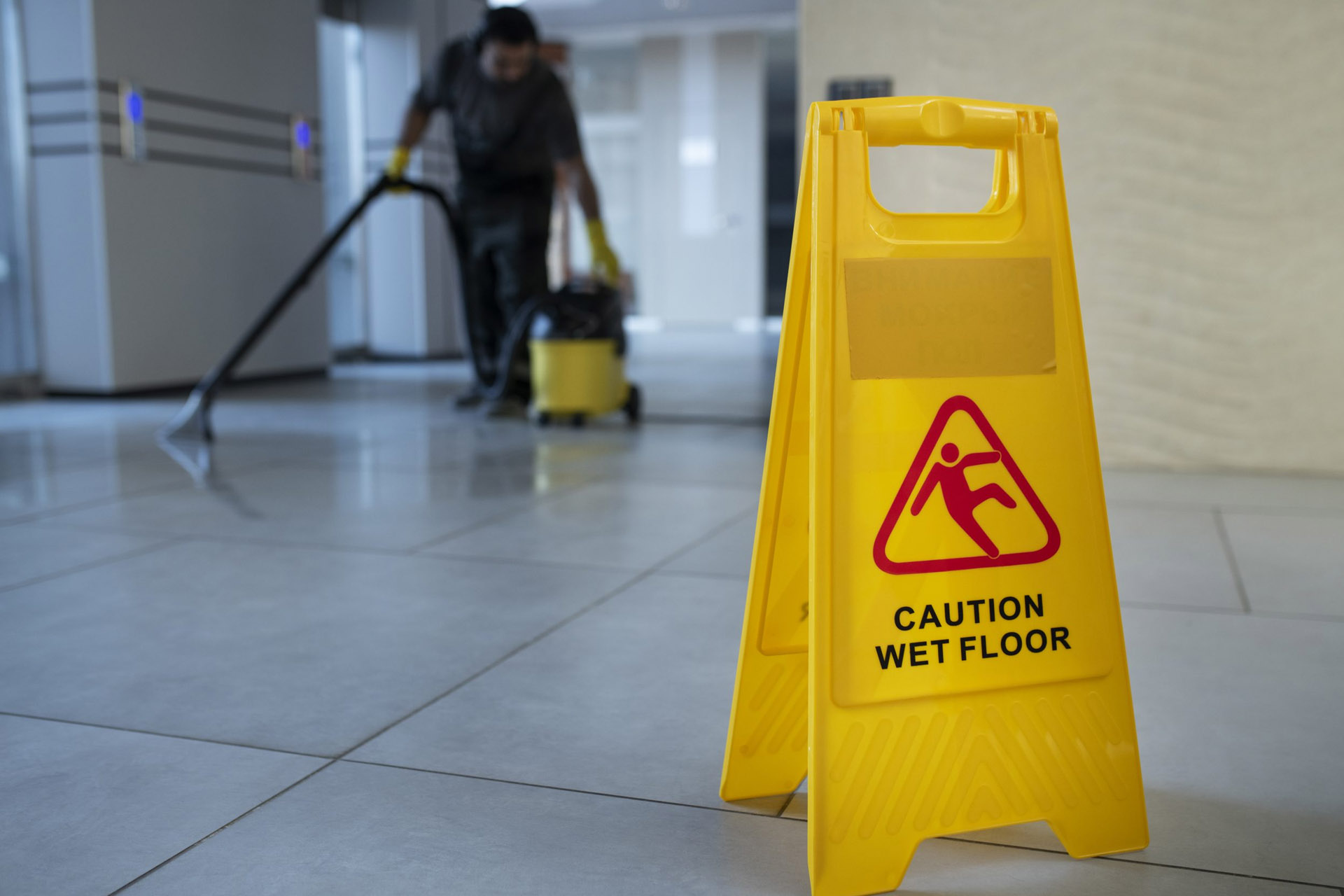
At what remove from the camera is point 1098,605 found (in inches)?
46.2

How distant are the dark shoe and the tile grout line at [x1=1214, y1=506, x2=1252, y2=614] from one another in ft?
10.9

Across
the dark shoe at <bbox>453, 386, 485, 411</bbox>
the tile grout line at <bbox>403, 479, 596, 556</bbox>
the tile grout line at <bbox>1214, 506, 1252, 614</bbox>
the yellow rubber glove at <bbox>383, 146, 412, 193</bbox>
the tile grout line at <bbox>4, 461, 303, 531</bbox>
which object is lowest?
the tile grout line at <bbox>1214, 506, 1252, 614</bbox>

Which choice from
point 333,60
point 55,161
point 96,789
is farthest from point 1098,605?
point 333,60

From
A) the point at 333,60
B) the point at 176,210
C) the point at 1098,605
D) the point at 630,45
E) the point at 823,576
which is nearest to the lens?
the point at 823,576

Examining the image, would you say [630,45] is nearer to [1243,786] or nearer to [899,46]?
[899,46]

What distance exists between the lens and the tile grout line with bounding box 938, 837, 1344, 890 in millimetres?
1086

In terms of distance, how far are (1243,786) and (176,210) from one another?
19.1 ft

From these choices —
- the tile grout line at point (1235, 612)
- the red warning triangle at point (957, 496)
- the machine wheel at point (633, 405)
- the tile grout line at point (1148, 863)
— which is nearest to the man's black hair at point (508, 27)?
the machine wheel at point (633, 405)

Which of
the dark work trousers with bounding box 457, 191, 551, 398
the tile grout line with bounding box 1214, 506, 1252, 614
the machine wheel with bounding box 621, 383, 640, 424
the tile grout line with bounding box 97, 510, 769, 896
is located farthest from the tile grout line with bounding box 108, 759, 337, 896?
the dark work trousers with bounding box 457, 191, 551, 398

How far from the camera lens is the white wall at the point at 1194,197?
3.34 metres

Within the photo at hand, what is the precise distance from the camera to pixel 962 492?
1.12 metres

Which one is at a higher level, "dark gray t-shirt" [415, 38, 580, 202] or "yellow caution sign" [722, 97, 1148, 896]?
"dark gray t-shirt" [415, 38, 580, 202]

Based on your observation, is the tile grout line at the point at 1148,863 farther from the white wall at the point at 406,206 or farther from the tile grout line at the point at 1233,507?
the white wall at the point at 406,206

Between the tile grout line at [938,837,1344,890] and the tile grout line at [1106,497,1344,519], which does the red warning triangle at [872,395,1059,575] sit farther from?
the tile grout line at [1106,497,1344,519]
